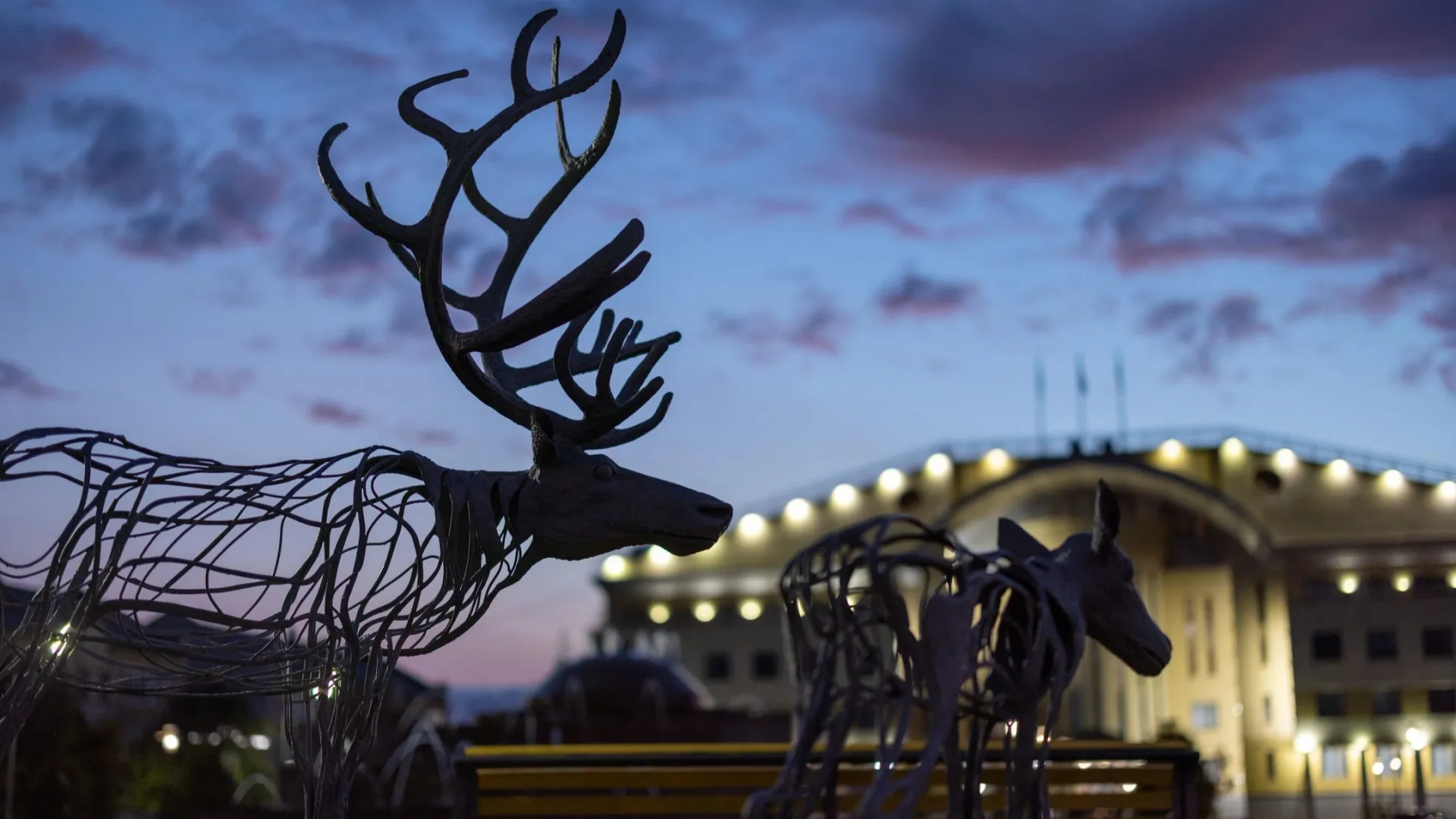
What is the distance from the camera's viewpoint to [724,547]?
53.6 metres

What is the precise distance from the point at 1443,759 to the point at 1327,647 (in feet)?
13.8

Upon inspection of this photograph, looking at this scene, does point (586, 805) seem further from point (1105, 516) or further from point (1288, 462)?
point (1288, 462)

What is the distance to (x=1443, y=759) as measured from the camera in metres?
45.9

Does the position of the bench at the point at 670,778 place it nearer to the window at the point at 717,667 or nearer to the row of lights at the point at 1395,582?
the row of lights at the point at 1395,582

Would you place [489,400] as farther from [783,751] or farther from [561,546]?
[783,751]

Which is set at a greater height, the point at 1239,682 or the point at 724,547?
the point at 724,547

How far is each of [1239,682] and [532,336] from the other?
148 ft

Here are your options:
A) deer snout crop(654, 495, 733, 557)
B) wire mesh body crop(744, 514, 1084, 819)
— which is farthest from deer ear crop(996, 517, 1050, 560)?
deer snout crop(654, 495, 733, 557)

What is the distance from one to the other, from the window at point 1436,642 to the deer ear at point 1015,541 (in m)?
43.3

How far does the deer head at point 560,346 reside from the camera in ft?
26.0

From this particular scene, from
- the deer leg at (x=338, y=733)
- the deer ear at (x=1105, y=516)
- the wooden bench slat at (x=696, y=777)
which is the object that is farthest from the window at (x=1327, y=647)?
the deer leg at (x=338, y=733)

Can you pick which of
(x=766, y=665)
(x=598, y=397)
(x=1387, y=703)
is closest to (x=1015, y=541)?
(x=598, y=397)

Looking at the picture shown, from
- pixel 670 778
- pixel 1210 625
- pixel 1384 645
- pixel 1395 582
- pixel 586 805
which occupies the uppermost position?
pixel 1395 582

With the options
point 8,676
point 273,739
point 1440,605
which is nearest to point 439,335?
point 8,676
